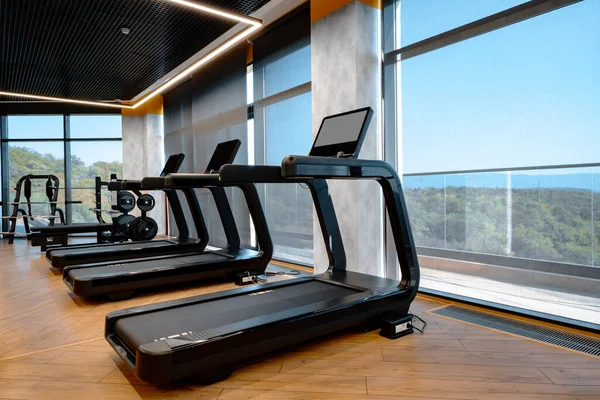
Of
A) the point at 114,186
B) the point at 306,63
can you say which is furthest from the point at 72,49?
the point at 306,63

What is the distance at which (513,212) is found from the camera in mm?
3082

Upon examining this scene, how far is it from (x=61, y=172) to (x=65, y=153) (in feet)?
1.44

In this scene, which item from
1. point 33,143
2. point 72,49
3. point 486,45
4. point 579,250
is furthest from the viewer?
point 33,143

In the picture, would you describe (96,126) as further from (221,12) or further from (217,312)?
(217,312)

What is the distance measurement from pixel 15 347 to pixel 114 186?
9.27 feet

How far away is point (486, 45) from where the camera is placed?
10.6ft

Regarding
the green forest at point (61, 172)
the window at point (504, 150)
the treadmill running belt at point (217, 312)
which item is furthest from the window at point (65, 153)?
the window at point (504, 150)

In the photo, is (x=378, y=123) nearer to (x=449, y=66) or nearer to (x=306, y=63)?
(x=449, y=66)

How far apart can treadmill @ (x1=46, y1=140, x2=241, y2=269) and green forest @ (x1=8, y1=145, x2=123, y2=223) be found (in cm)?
417

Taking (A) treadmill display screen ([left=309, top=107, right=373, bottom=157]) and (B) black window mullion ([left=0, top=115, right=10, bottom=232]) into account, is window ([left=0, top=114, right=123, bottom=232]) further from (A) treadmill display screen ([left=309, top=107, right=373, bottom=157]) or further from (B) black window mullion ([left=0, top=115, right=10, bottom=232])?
(A) treadmill display screen ([left=309, top=107, right=373, bottom=157])

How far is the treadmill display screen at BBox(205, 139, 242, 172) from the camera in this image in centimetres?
399

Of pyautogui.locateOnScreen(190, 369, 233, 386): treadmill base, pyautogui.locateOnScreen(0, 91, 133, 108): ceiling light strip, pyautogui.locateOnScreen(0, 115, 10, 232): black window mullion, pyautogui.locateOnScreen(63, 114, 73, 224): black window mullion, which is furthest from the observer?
pyautogui.locateOnScreen(63, 114, 73, 224): black window mullion

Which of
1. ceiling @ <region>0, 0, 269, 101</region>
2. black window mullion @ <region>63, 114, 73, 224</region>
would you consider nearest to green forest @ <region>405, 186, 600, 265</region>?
ceiling @ <region>0, 0, 269, 101</region>

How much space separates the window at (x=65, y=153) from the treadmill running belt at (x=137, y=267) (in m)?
5.38
